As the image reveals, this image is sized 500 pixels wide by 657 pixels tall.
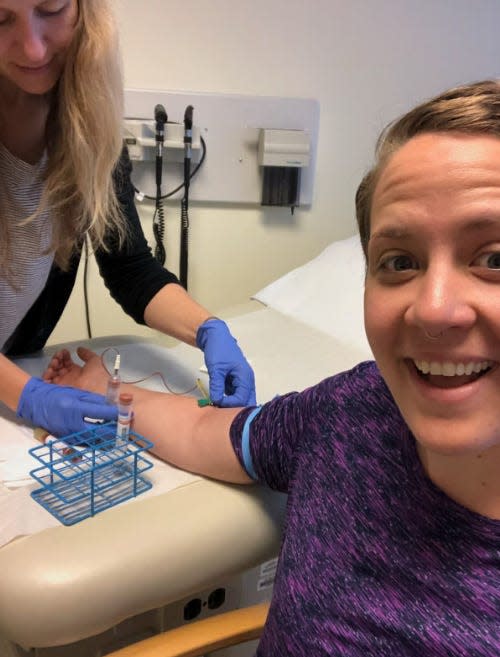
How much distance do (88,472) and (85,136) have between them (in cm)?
60

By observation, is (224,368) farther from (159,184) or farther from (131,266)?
(159,184)

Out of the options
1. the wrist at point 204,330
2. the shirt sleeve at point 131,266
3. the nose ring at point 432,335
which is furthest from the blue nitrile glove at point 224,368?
the nose ring at point 432,335

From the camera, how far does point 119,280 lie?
147cm

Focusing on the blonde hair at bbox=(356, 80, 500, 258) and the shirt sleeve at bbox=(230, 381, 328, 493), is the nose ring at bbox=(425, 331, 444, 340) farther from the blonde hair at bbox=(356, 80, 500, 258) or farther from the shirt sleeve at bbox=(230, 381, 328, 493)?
the shirt sleeve at bbox=(230, 381, 328, 493)

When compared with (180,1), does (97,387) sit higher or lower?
lower

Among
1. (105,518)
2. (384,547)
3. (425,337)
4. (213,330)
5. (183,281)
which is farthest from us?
(183,281)

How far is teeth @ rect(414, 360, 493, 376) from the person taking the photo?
631 mm

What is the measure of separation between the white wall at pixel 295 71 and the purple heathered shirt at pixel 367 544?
116cm

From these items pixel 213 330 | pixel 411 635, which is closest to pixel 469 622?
pixel 411 635

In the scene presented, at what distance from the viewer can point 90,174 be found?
3.96 ft

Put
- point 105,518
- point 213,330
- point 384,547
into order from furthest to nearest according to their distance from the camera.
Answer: point 213,330
point 105,518
point 384,547

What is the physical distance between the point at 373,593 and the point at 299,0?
5.75 feet

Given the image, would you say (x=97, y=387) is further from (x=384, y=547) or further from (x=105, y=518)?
(x=384, y=547)

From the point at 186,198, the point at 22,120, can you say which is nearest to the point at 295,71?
the point at 186,198
